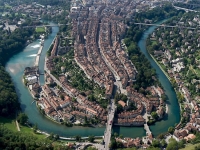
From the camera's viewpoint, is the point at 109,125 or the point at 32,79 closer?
the point at 109,125

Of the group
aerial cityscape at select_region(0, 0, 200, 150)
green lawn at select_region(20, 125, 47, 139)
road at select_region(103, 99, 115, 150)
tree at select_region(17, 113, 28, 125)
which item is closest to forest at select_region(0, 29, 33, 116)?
aerial cityscape at select_region(0, 0, 200, 150)

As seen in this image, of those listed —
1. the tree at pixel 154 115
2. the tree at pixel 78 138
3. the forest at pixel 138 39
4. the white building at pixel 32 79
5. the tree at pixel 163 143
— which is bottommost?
the tree at pixel 163 143

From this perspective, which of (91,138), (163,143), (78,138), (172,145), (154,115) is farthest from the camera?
(154,115)

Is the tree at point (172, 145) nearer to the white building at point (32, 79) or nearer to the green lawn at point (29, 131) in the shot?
the green lawn at point (29, 131)

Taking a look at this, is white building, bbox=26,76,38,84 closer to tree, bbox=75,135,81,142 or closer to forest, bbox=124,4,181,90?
tree, bbox=75,135,81,142

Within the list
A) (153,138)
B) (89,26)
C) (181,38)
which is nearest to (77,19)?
(89,26)

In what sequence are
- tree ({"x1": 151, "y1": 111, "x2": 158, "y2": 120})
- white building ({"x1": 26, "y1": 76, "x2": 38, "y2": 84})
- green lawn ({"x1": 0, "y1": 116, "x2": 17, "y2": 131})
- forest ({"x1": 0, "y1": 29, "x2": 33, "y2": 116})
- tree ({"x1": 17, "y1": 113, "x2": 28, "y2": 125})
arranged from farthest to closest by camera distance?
1. white building ({"x1": 26, "y1": 76, "x2": 38, "y2": 84})
2. forest ({"x1": 0, "y1": 29, "x2": 33, "y2": 116})
3. tree ({"x1": 151, "y1": 111, "x2": 158, "y2": 120})
4. tree ({"x1": 17, "y1": 113, "x2": 28, "y2": 125})
5. green lawn ({"x1": 0, "y1": 116, "x2": 17, "y2": 131})

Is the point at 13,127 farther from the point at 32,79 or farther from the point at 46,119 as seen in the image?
the point at 32,79

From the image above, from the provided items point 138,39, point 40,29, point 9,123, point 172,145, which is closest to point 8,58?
point 40,29

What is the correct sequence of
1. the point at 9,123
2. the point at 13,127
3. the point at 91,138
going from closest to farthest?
the point at 91,138 < the point at 13,127 < the point at 9,123

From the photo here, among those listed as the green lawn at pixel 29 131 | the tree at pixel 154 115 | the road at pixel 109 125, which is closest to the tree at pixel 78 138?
the road at pixel 109 125
